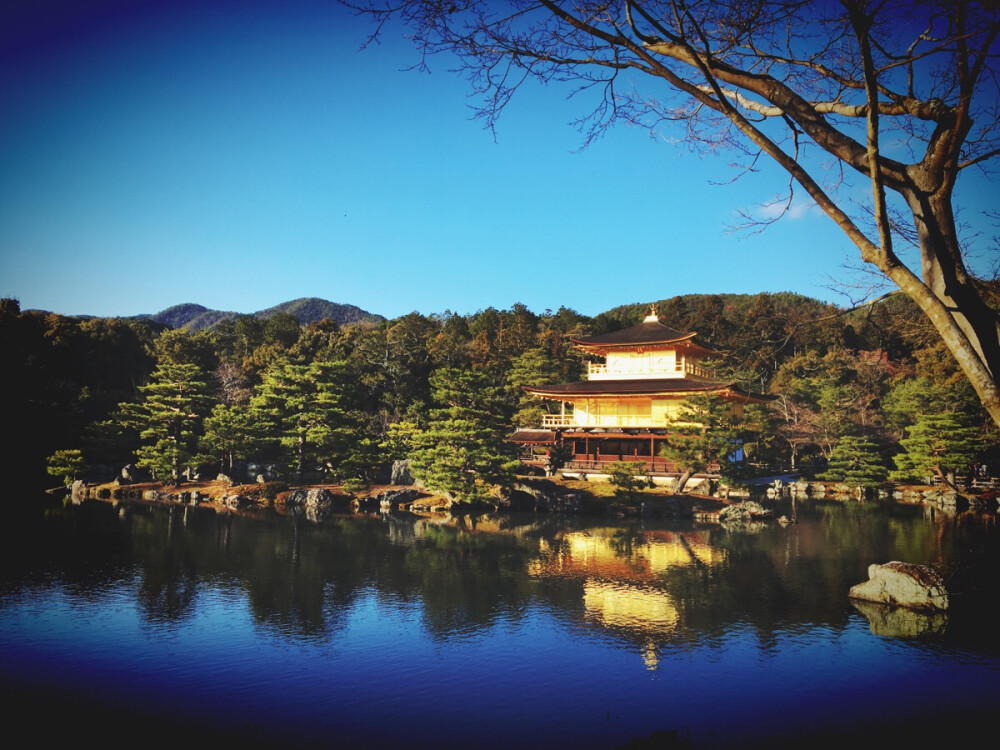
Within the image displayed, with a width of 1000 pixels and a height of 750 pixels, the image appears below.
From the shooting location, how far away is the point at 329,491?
24609 millimetres

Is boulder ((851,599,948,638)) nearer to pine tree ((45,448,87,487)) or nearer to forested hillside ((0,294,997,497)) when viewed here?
forested hillside ((0,294,997,497))

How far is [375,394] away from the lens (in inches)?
1507

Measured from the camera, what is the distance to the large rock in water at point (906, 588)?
37.6 feet

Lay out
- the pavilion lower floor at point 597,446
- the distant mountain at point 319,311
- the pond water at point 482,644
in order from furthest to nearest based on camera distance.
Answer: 1. the distant mountain at point 319,311
2. the pavilion lower floor at point 597,446
3. the pond water at point 482,644

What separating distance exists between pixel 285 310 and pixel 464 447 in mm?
134578

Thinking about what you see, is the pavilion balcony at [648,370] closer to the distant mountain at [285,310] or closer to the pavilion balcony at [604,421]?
the pavilion balcony at [604,421]

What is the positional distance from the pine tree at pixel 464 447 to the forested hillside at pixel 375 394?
3.0 inches

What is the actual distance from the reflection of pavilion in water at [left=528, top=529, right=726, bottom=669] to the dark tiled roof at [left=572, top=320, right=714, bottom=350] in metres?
11.7

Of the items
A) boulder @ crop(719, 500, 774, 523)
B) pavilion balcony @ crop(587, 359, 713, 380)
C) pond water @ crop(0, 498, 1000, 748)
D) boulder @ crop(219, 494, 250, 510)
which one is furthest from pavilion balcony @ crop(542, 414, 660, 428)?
boulder @ crop(219, 494, 250, 510)

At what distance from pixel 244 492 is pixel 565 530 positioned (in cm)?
1292

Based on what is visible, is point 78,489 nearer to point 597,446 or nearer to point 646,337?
point 597,446

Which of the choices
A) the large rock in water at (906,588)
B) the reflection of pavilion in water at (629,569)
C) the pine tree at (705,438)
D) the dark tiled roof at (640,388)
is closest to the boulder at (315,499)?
the reflection of pavilion in water at (629,569)

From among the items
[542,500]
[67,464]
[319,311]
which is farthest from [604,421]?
[319,311]

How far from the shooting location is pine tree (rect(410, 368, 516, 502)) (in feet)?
Result: 76.0
